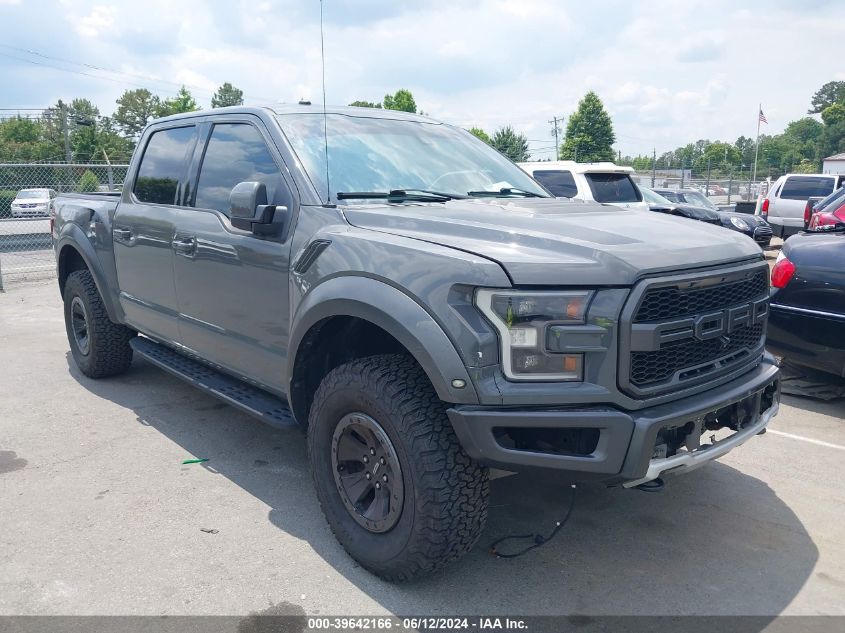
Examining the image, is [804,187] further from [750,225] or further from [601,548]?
[601,548]

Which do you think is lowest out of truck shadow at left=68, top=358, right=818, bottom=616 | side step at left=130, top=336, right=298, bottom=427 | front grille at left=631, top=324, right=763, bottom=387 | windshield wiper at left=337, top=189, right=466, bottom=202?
truck shadow at left=68, top=358, right=818, bottom=616

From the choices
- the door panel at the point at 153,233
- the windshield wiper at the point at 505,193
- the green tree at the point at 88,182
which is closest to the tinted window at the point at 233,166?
the door panel at the point at 153,233

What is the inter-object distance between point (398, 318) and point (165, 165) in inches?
111

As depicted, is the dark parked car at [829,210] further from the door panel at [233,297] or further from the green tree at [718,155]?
the green tree at [718,155]

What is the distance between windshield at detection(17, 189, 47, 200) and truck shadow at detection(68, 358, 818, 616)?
11.5m

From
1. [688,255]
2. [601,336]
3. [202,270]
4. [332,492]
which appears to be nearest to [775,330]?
[688,255]

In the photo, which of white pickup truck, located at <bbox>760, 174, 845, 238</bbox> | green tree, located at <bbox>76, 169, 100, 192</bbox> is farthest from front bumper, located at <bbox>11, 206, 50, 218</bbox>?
white pickup truck, located at <bbox>760, 174, 845, 238</bbox>

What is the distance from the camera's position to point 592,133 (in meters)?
52.3

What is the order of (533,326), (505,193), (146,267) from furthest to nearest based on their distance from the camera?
1. (146,267)
2. (505,193)
3. (533,326)

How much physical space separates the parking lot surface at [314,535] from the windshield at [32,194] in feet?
34.3

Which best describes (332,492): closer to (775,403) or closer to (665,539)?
(665,539)

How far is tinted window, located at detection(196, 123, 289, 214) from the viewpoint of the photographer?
12.1 feet

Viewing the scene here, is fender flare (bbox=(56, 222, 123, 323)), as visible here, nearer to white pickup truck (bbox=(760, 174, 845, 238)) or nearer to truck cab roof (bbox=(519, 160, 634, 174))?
truck cab roof (bbox=(519, 160, 634, 174))

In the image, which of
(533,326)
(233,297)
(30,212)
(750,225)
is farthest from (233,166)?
(750,225)
